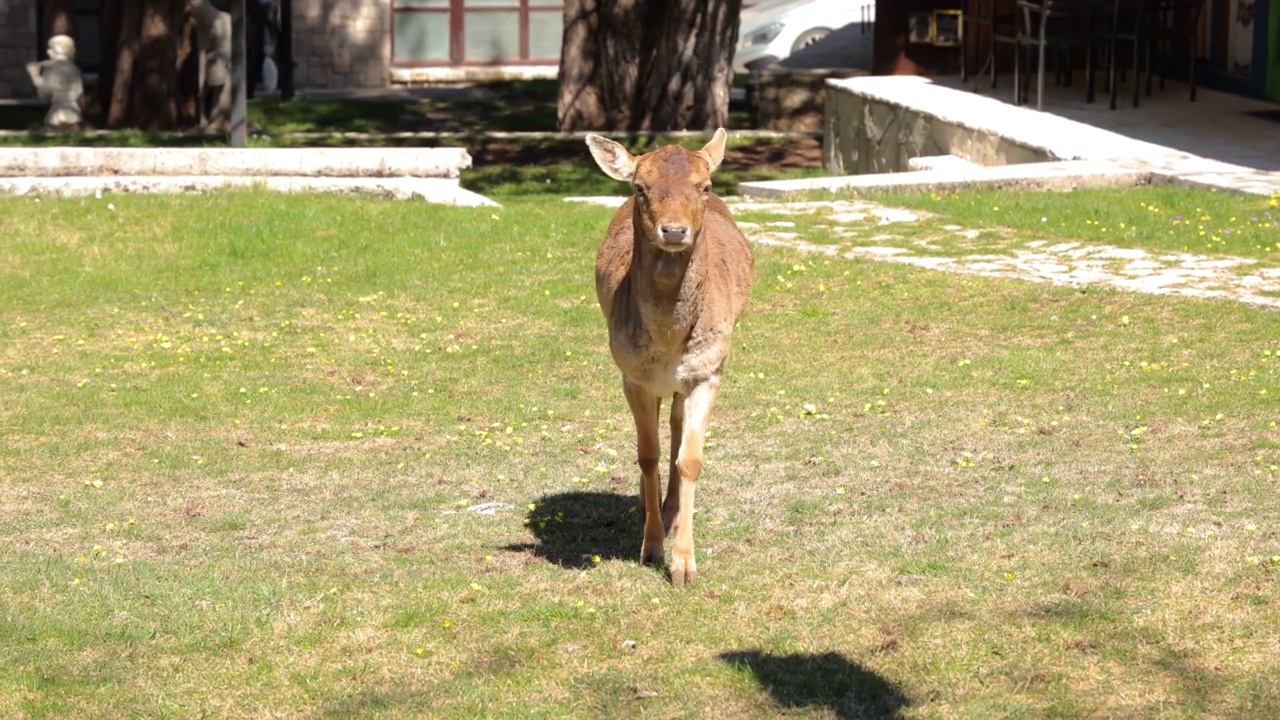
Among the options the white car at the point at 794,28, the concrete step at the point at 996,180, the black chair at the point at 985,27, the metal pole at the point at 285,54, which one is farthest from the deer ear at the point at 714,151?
the white car at the point at 794,28

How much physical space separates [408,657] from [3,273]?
29.4 ft

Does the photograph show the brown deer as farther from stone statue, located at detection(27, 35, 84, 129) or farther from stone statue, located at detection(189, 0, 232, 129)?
stone statue, located at detection(27, 35, 84, 129)

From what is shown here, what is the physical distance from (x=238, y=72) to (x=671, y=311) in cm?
1178

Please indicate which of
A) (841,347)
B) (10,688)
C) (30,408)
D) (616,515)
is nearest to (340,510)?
(616,515)

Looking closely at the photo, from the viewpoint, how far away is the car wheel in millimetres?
29312

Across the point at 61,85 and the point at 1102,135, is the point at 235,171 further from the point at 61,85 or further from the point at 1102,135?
the point at 1102,135

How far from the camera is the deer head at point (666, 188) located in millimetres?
6398

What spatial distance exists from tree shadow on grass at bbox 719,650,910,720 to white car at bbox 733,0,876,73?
77.6ft

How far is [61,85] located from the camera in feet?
74.6

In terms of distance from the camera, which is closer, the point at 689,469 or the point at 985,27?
the point at 689,469

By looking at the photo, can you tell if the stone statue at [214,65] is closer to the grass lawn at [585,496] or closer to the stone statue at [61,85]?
the stone statue at [61,85]

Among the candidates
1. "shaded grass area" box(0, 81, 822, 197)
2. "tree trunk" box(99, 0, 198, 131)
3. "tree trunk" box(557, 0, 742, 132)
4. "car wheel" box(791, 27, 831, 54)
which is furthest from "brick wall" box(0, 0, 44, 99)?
"car wheel" box(791, 27, 831, 54)

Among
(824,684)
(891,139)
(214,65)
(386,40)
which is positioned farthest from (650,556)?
(386,40)

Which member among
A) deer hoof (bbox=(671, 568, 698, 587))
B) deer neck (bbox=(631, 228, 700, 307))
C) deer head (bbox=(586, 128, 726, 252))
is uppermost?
deer head (bbox=(586, 128, 726, 252))
